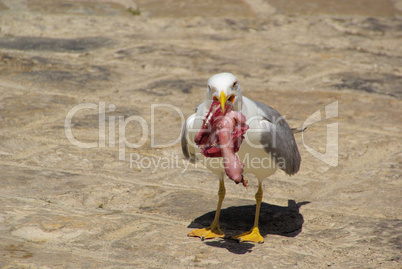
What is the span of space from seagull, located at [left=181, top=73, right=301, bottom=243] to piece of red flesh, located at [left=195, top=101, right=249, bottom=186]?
0.28 feet

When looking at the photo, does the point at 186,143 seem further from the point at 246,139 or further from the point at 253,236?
the point at 253,236

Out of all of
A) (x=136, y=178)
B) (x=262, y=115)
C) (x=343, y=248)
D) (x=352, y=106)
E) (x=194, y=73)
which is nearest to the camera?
(x=343, y=248)

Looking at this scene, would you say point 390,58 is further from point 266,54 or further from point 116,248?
point 116,248

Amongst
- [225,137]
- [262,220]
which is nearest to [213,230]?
[262,220]

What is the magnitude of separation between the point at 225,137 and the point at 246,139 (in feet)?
1.95

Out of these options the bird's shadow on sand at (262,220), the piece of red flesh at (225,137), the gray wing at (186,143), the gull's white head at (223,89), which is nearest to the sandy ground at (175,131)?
the bird's shadow on sand at (262,220)

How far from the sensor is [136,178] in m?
5.14

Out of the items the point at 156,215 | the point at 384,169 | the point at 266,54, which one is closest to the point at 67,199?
the point at 156,215

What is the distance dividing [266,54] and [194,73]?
64.8 inches

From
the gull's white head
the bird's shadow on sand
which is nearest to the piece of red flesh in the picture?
the gull's white head

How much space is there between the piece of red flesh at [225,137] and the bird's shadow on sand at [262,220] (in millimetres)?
944

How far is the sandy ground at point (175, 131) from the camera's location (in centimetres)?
380

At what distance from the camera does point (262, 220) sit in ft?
15.1

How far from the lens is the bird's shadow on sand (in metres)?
4.35
